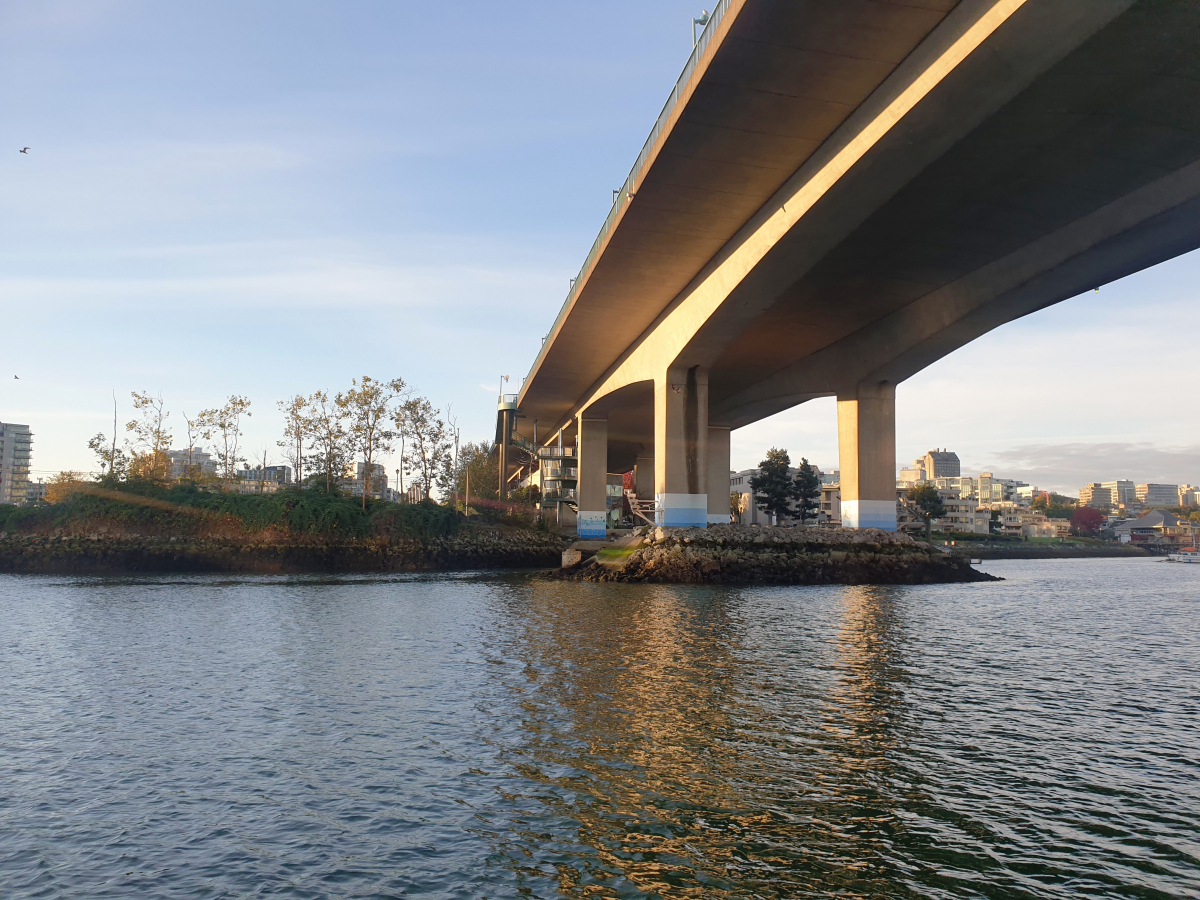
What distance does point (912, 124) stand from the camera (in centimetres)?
1875

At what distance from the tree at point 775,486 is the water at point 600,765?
63911 millimetres

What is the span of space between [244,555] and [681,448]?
27.2 metres

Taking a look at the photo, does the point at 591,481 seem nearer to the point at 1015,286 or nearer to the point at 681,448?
the point at 681,448

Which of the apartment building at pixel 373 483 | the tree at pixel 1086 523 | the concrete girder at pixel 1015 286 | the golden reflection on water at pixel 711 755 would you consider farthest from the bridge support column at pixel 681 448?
the tree at pixel 1086 523

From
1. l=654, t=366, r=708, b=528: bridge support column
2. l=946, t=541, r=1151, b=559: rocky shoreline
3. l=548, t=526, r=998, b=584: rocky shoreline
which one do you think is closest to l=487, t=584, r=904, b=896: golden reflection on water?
l=548, t=526, r=998, b=584: rocky shoreline

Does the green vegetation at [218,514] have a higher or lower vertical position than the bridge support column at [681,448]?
lower

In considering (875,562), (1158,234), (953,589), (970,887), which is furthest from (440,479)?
(970,887)

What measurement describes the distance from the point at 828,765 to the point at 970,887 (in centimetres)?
277

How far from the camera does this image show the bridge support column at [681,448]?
39031 millimetres

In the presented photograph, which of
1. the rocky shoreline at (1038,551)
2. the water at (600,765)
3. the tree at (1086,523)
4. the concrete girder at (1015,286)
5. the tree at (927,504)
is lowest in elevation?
the rocky shoreline at (1038,551)

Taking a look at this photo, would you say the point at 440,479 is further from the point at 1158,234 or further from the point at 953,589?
the point at 1158,234

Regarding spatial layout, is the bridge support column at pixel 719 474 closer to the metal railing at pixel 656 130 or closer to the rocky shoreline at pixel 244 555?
the rocky shoreline at pixel 244 555

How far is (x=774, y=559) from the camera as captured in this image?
3650 centimetres

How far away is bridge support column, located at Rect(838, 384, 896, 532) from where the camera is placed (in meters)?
41.1
